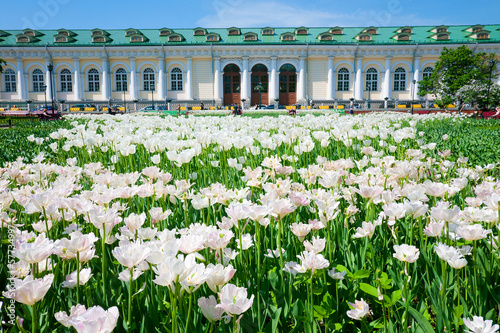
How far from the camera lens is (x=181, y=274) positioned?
2.84 ft

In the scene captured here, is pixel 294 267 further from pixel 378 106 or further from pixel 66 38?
pixel 66 38

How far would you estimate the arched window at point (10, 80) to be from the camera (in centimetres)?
3869

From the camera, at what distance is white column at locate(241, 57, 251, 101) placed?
38812 millimetres

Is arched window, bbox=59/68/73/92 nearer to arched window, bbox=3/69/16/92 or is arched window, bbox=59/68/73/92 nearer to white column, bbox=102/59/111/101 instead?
white column, bbox=102/59/111/101

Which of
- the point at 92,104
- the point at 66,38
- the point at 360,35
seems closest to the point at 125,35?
the point at 66,38

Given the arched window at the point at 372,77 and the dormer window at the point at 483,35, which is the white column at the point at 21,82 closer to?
the arched window at the point at 372,77

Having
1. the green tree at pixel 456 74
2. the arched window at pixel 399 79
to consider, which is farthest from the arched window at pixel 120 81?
the green tree at pixel 456 74

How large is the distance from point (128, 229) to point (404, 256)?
1.04 meters

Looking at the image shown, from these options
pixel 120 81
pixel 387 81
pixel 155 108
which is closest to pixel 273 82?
pixel 387 81

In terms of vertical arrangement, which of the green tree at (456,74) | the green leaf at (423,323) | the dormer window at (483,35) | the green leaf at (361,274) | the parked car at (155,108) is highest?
the dormer window at (483,35)

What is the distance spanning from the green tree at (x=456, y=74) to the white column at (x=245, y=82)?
17.3m

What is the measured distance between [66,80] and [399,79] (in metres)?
36.6

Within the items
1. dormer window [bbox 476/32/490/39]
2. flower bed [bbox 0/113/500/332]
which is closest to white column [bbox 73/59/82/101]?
flower bed [bbox 0/113/500/332]

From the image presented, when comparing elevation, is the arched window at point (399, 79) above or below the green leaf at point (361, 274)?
above
